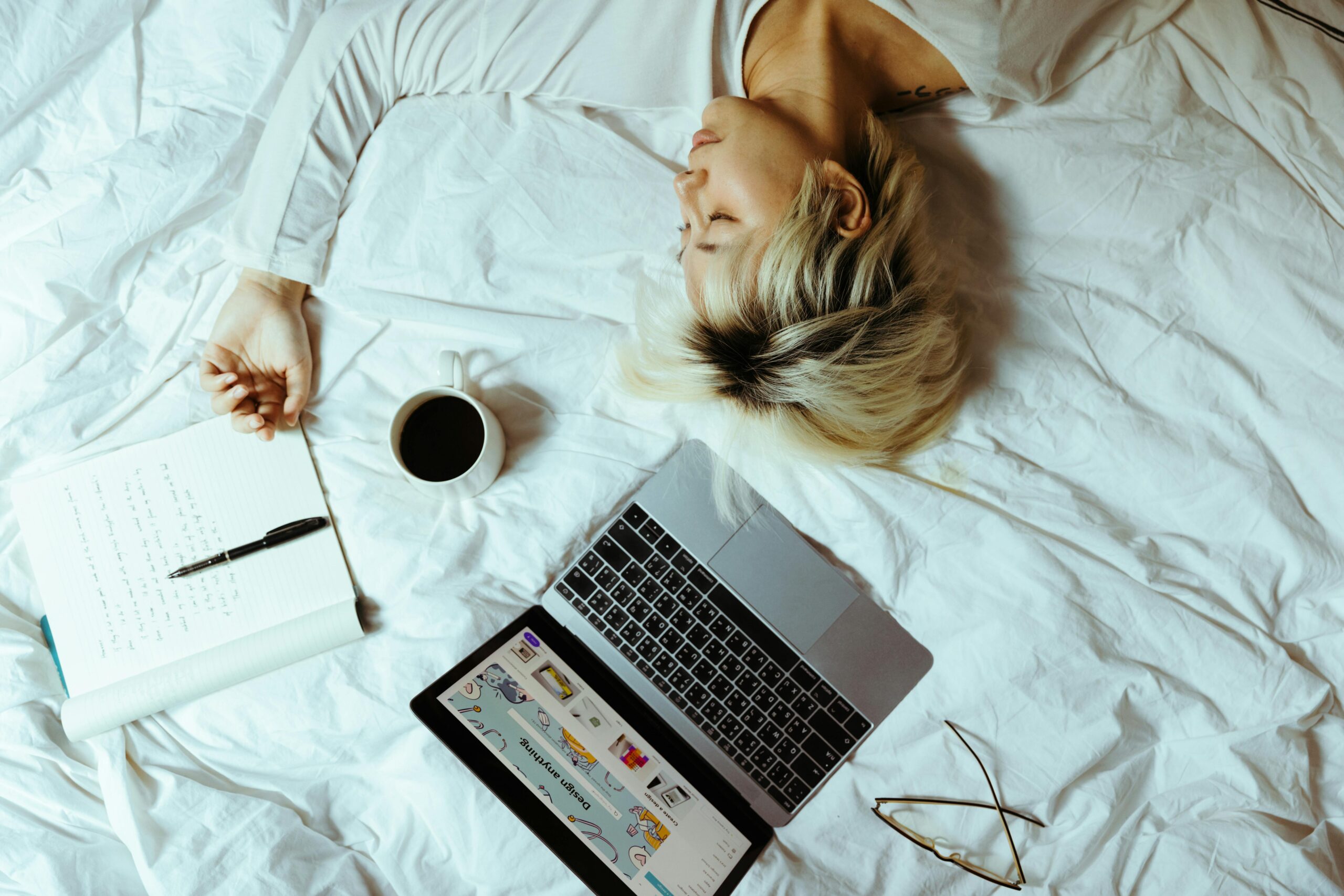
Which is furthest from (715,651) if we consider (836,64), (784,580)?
(836,64)

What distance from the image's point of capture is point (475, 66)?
882 mm

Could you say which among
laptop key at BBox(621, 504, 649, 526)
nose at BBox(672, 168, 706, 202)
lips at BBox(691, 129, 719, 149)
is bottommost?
laptop key at BBox(621, 504, 649, 526)

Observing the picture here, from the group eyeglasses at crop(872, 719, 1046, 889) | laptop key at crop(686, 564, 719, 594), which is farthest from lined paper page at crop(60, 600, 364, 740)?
eyeglasses at crop(872, 719, 1046, 889)

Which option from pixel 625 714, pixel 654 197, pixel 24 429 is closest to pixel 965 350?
pixel 654 197

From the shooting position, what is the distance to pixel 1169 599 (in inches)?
30.4

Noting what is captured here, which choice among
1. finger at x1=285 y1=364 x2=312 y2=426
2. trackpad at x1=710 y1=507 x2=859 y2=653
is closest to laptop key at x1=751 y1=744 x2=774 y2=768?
trackpad at x1=710 y1=507 x2=859 y2=653

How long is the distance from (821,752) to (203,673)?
661mm

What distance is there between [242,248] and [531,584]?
527mm

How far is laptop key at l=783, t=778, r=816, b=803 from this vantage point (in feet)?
2.49

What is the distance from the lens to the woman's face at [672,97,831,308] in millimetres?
730

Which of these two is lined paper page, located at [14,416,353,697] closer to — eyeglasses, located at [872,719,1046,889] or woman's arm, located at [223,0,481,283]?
woman's arm, located at [223,0,481,283]

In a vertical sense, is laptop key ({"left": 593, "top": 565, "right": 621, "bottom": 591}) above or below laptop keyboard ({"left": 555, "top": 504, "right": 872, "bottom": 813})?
above

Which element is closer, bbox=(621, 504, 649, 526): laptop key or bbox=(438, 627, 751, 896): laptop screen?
bbox=(438, 627, 751, 896): laptop screen

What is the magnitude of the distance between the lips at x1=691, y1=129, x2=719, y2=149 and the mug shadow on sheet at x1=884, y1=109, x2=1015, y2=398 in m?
0.27
